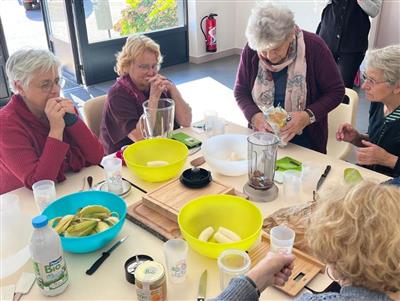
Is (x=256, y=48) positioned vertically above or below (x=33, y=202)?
above

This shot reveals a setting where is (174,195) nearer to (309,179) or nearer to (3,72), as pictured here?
(309,179)

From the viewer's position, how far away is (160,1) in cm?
570

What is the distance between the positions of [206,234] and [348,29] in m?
2.96

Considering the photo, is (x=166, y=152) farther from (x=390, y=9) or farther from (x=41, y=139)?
(x=390, y=9)

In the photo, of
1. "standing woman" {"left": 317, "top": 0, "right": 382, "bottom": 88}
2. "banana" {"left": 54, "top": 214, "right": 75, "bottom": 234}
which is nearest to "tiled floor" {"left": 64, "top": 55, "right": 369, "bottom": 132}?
"standing woman" {"left": 317, "top": 0, "right": 382, "bottom": 88}

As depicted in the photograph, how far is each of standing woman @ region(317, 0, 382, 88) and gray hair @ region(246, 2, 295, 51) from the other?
1.85 metres

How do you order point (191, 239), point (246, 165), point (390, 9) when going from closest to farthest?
point (191, 239)
point (246, 165)
point (390, 9)

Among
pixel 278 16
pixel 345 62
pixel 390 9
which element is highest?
pixel 278 16

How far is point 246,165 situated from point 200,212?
16.1 inches

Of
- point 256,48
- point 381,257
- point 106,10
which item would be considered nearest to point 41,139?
point 256,48

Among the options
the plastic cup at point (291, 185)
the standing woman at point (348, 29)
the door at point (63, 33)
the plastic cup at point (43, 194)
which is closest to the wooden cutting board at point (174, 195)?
the plastic cup at point (291, 185)

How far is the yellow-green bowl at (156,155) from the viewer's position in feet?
5.74

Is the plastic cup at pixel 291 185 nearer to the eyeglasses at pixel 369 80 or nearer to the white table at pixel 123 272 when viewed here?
the white table at pixel 123 272

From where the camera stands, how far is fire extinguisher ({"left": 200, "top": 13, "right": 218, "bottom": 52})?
5.99m
